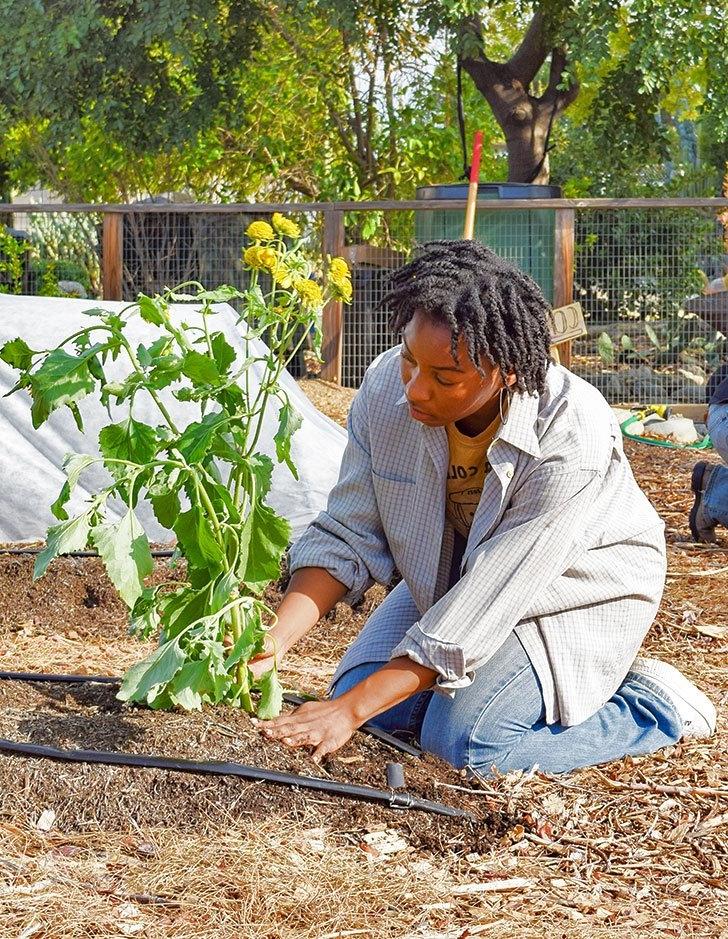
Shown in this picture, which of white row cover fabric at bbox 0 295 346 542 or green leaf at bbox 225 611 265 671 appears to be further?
white row cover fabric at bbox 0 295 346 542

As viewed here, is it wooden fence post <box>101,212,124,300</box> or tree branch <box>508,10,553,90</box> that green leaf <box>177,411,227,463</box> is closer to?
wooden fence post <box>101,212,124,300</box>

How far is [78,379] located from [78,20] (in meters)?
9.50

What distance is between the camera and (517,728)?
A: 9.33 feet

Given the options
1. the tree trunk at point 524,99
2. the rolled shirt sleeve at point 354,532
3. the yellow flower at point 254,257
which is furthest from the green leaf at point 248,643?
the tree trunk at point 524,99

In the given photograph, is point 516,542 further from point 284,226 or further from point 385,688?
point 284,226

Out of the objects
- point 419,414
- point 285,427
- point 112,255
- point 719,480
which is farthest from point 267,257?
point 112,255

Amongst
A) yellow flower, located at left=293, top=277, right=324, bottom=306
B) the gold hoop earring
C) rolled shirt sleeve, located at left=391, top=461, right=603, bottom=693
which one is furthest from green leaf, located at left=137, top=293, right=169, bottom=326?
rolled shirt sleeve, located at left=391, top=461, right=603, bottom=693

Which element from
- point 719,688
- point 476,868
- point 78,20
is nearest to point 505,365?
point 476,868

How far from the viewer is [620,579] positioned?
2.88 metres

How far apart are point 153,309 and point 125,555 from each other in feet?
1.62

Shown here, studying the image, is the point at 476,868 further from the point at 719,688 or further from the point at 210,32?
the point at 210,32

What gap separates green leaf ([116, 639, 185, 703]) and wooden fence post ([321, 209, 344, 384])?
A: 7057 millimetres

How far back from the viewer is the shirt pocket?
292 centimetres

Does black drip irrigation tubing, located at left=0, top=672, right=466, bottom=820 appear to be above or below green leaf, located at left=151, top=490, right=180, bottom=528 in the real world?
below
